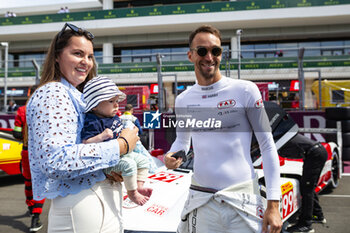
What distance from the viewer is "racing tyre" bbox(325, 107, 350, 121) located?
6277 mm

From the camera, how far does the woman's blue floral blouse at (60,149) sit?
1213mm

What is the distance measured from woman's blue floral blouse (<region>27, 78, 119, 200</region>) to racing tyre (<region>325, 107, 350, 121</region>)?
6.42 m

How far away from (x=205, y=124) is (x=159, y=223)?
1217 mm

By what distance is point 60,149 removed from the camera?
1209mm

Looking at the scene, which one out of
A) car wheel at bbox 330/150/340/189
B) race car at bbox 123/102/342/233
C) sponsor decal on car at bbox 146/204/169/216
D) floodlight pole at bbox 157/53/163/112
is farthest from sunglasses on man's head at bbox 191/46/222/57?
floodlight pole at bbox 157/53/163/112

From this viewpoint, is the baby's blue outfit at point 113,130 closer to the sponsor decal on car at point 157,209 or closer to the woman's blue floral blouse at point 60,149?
the woman's blue floral blouse at point 60,149

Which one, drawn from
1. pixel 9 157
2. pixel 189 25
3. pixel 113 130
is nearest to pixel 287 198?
pixel 113 130

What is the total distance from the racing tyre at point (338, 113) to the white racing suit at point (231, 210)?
5.74 meters

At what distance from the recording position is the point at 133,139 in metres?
1.39

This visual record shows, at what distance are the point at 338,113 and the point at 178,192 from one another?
5125 millimetres

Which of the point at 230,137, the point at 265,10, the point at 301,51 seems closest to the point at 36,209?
the point at 230,137

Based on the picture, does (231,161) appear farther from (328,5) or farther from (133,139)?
(328,5)

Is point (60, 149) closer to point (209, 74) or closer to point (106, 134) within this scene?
point (106, 134)

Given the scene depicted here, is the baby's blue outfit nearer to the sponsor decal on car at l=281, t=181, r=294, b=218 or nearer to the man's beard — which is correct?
the man's beard
